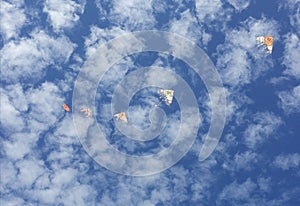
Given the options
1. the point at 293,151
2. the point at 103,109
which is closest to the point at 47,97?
the point at 103,109

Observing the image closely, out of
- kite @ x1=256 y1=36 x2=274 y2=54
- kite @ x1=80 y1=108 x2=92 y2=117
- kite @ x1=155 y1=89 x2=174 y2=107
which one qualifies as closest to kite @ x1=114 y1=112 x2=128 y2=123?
kite @ x1=80 y1=108 x2=92 y2=117

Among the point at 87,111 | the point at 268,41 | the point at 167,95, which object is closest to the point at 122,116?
the point at 87,111

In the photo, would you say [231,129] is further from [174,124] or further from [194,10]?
[194,10]

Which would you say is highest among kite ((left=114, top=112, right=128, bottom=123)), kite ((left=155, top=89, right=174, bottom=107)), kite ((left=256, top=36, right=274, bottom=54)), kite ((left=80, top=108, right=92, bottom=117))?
kite ((left=256, top=36, right=274, bottom=54))

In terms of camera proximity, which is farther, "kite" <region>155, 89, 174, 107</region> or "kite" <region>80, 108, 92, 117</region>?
"kite" <region>155, 89, 174, 107</region>

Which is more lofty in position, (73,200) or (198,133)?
(198,133)

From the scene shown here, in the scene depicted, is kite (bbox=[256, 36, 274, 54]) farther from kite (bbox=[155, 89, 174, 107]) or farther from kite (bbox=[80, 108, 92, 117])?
kite (bbox=[80, 108, 92, 117])

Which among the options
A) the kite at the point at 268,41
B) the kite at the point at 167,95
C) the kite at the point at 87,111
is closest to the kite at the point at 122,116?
the kite at the point at 87,111

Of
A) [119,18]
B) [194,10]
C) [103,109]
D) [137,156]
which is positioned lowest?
[137,156]

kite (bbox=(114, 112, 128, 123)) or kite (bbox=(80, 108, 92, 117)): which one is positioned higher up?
kite (bbox=(114, 112, 128, 123))

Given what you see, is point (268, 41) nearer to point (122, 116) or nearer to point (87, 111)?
point (122, 116)
